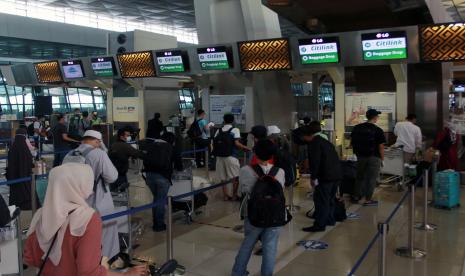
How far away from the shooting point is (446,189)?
25.2 ft

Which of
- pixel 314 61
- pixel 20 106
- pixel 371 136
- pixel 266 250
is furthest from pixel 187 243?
pixel 20 106

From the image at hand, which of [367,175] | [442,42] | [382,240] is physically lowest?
[367,175]

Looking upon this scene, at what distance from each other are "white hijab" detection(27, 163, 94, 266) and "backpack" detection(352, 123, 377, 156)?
20.3 feet

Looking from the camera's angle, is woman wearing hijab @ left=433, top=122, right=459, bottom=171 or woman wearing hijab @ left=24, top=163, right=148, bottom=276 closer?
woman wearing hijab @ left=24, top=163, right=148, bottom=276

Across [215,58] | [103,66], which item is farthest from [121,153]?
[103,66]

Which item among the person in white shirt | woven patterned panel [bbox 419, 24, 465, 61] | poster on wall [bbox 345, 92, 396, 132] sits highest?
woven patterned panel [bbox 419, 24, 465, 61]

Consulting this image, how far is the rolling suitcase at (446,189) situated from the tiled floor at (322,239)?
0.65 ft

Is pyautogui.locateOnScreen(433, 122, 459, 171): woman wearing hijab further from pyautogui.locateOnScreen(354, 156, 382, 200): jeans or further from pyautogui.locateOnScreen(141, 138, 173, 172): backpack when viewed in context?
pyautogui.locateOnScreen(141, 138, 173, 172): backpack

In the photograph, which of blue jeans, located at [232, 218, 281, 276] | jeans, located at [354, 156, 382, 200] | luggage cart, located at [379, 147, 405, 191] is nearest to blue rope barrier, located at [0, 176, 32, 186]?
blue jeans, located at [232, 218, 281, 276]

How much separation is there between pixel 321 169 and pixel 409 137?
4.01 m

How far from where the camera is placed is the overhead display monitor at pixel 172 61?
1140 cm

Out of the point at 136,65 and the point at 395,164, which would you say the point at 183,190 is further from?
the point at 136,65

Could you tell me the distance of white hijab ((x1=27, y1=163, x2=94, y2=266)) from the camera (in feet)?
7.11

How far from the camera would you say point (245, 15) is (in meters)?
11.9
